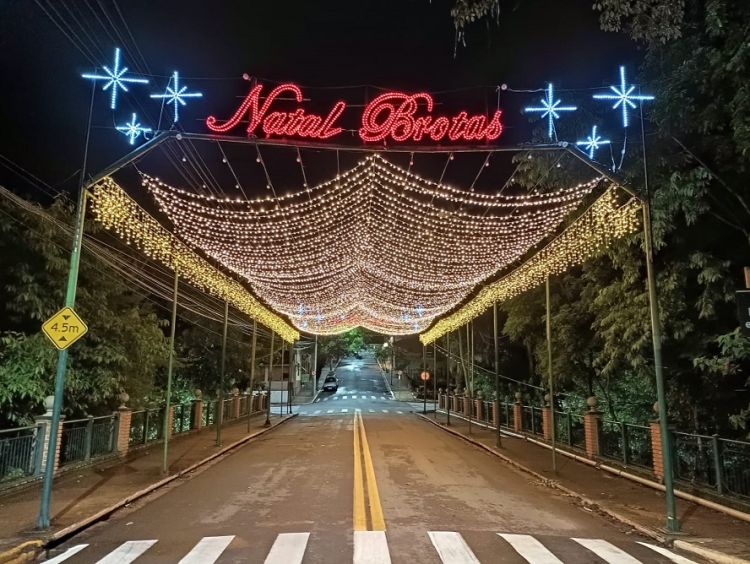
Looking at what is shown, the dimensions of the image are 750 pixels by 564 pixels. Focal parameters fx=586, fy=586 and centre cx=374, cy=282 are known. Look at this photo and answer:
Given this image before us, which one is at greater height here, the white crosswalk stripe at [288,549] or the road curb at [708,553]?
the white crosswalk stripe at [288,549]

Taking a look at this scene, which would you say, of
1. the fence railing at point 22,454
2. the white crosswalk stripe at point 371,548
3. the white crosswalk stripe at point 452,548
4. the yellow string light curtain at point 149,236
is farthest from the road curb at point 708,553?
the yellow string light curtain at point 149,236

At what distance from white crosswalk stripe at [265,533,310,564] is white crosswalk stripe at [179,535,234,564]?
1.99 ft

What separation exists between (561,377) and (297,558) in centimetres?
1691

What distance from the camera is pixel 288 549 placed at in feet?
22.4

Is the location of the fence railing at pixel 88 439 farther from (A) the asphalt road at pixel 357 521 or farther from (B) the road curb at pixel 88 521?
(A) the asphalt road at pixel 357 521

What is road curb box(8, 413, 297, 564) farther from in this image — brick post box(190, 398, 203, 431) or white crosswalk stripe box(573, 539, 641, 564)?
brick post box(190, 398, 203, 431)

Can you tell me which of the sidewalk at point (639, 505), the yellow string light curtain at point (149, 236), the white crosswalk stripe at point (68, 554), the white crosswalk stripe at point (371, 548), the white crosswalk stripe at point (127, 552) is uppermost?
the yellow string light curtain at point (149, 236)

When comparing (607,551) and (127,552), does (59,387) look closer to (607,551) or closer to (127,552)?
(127,552)

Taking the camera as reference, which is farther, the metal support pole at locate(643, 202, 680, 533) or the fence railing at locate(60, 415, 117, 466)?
the fence railing at locate(60, 415, 117, 466)

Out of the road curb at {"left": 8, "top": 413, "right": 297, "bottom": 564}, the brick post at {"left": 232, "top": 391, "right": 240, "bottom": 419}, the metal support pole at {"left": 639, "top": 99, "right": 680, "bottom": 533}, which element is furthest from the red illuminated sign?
the brick post at {"left": 232, "top": 391, "right": 240, "bottom": 419}

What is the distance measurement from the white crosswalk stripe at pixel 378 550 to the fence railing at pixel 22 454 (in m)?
4.14

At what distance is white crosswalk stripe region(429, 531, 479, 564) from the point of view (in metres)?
6.43

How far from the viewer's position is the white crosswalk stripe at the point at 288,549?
251 inches

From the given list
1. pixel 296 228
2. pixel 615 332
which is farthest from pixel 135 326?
pixel 615 332
